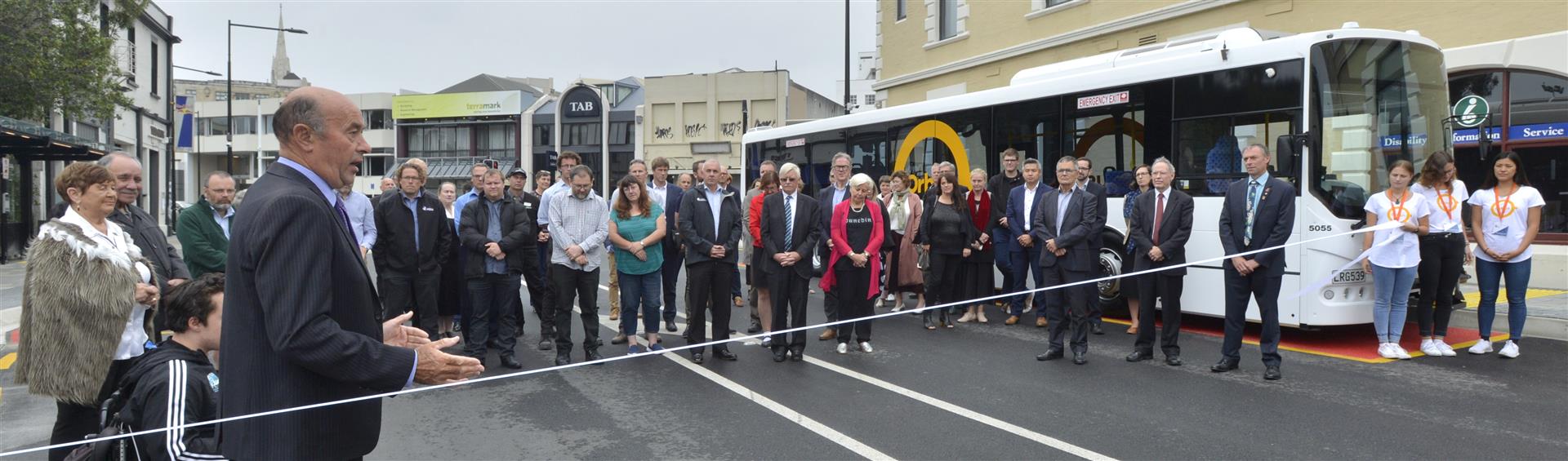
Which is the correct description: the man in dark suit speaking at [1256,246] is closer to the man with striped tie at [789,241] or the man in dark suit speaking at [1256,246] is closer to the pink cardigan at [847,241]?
the pink cardigan at [847,241]

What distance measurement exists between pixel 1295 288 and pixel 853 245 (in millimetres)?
3943

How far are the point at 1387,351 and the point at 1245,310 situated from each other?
1634 mm

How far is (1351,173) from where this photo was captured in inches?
331

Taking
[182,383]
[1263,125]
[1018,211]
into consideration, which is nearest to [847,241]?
[1018,211]

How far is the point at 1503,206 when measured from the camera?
809cm

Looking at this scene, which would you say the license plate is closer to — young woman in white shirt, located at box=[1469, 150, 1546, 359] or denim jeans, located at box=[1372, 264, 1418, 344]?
denim jeans, located at box=[1372, 264, 1418, 344]

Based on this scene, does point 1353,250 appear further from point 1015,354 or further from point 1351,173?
point 1015,354

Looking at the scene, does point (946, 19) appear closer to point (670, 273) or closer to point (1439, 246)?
point (670, 273)

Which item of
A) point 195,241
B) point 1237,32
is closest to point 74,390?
point 195,241

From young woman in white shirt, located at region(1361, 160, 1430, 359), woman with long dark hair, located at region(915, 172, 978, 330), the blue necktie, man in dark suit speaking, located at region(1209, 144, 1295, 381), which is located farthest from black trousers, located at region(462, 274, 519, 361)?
young woman in white shirt, located at region(1361, 160, 1430, 359)

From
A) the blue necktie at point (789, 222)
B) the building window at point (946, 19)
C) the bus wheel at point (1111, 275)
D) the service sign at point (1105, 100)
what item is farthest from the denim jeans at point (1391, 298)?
the building window at point (946, 19)

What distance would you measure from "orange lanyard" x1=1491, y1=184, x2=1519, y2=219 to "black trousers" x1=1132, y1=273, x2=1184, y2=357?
2.81 m

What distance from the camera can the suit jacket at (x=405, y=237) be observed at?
8.06 meters

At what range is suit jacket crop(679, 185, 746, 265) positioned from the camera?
8.44 meters
